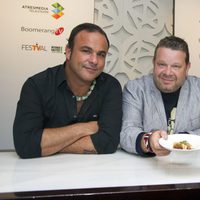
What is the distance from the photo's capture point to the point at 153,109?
1643mm

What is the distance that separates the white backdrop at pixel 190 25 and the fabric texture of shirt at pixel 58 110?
79.7 inches

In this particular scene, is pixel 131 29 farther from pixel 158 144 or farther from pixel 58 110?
pixel 158 144

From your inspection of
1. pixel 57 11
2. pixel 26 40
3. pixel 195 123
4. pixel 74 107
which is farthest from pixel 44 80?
pixel 57 11

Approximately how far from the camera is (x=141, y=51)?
3.29 metres

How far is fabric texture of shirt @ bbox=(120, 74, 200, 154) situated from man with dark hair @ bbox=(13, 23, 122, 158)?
0.21ft

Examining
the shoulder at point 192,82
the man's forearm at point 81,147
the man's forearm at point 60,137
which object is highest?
the shoulder at point 192,82

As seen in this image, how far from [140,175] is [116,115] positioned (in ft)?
1.69

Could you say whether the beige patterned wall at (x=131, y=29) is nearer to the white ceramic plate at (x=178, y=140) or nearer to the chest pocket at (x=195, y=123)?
the chest pocket at (x=195, y=123)

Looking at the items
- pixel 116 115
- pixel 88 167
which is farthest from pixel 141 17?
pixel 88 167

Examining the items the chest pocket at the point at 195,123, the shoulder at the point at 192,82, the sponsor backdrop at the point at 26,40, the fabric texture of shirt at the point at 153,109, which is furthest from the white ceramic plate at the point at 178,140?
the sponsor backdrop at the point at 26,40

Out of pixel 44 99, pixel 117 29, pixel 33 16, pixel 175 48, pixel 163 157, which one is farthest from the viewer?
pixel 117 29

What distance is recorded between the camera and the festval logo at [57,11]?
2.98 metres

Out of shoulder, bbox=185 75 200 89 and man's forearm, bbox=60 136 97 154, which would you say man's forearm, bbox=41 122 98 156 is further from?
shoulder, bbox=185 75 200 89

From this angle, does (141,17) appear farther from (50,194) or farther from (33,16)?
(50,194)
